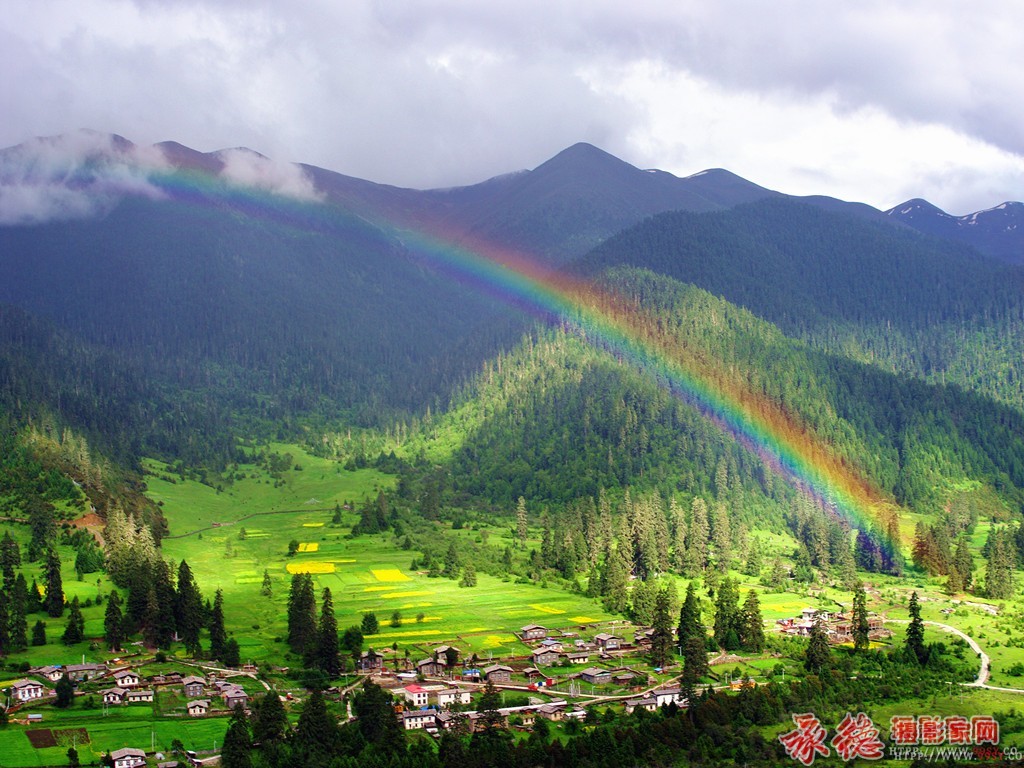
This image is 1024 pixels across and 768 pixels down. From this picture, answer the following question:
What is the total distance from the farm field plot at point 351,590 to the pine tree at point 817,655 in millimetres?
23607

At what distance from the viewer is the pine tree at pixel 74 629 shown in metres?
88.8

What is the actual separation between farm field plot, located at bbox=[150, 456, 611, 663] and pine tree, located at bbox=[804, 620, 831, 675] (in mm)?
23607

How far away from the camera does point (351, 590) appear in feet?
375

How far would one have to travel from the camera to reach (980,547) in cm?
14950

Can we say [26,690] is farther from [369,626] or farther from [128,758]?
[369,626]

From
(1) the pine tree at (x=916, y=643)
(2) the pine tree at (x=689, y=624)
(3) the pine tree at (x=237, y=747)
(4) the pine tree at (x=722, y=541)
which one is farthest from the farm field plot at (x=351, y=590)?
(1) the pine tree at (x=916, y=643)

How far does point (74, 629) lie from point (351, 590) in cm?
3211

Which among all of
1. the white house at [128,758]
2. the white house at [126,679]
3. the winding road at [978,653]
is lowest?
the winding road at [978,653]

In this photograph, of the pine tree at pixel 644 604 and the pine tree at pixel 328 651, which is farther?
the pine tree at pixel 644 604

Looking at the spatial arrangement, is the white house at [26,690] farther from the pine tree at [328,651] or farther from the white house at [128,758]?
the pine tree at [328,651]

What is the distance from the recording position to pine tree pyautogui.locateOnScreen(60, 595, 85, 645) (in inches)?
3494

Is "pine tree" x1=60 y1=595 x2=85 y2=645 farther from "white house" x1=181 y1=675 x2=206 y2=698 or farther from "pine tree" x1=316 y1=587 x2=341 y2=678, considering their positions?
"pine tree" x1=316 y1=587 x2=341 y2=678

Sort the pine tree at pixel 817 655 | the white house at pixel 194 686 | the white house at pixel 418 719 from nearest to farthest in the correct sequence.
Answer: the white house at pixel 418 719 < the white house at pixel 194 686 < the pine tree at pixel 817 655

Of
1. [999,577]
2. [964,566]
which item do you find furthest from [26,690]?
[964,566]
